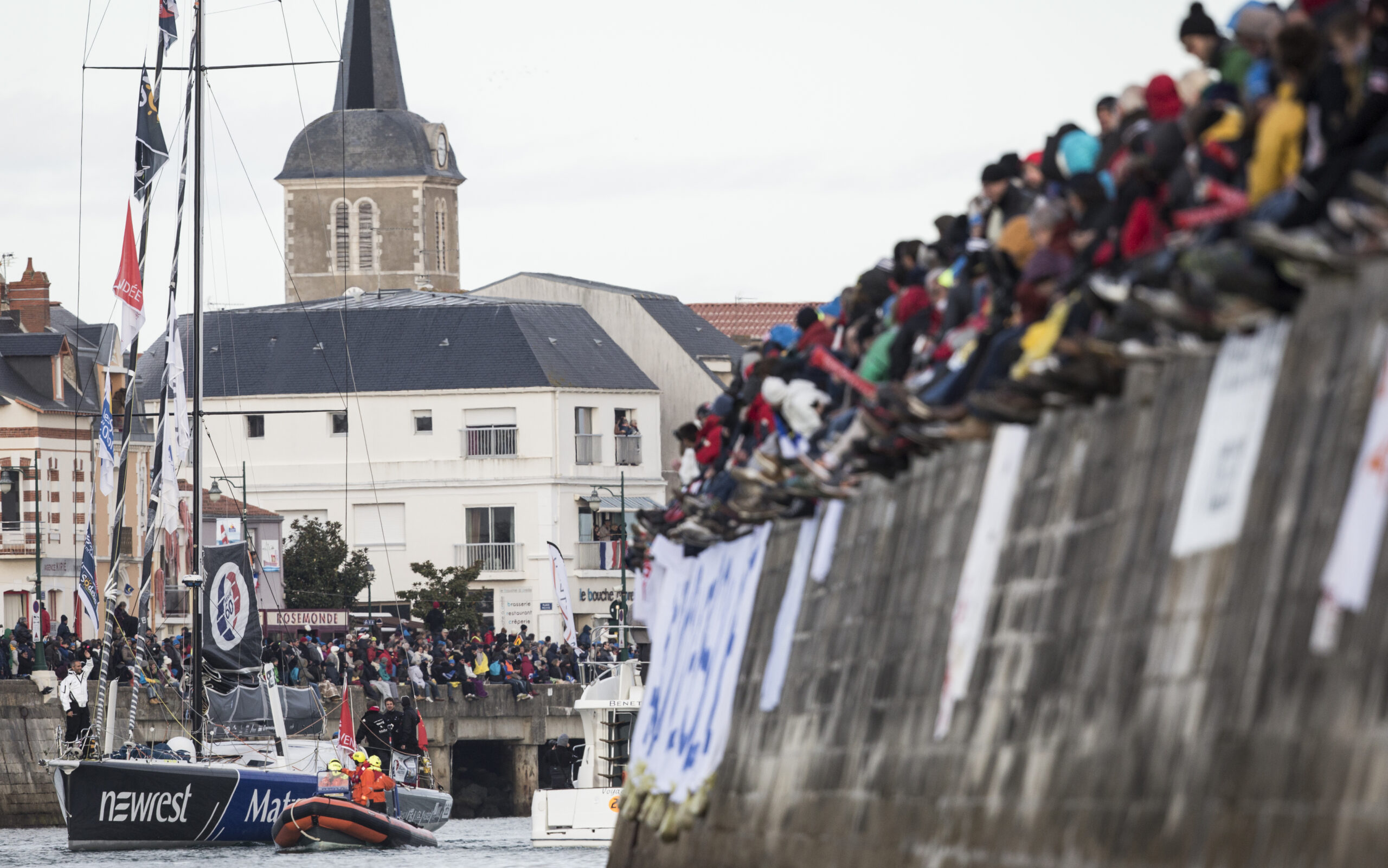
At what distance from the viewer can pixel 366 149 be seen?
5089 inches

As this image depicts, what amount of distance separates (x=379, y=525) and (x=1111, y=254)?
80539 mm

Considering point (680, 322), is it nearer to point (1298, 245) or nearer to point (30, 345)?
point (30, 345)

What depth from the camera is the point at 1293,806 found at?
839 cm

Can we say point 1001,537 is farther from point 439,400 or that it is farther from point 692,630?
point 439,400

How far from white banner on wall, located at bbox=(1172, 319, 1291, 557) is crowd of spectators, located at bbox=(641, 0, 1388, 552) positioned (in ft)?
0.38

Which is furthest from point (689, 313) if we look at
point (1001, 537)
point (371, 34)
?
point (1001, 537)

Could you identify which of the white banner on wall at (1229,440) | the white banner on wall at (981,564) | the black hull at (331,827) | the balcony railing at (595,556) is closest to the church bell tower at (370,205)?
the balcony railing at (595,556)

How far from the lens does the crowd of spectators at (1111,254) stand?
8750 mm

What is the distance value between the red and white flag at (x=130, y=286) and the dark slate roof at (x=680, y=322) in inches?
2111

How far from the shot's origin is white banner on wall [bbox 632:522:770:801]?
63.9 ft

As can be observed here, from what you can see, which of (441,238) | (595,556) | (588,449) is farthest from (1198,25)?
(441,238)

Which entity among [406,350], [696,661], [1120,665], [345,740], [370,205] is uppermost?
[370,205]

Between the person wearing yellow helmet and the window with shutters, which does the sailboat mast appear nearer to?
the person wearing yellow helmet

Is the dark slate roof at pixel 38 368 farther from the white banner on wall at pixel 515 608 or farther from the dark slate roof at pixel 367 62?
the dark slate roof at pixel 367 62
